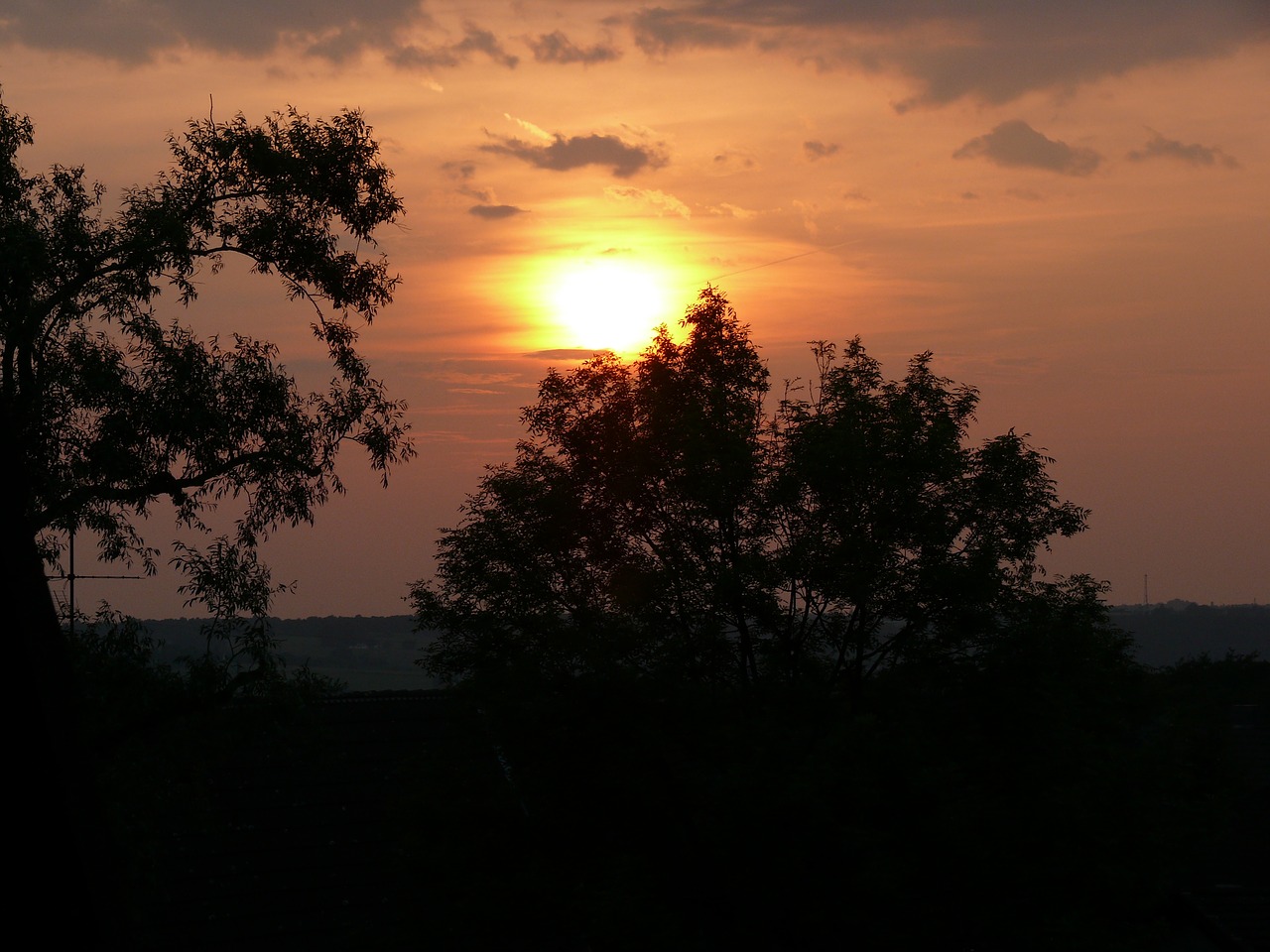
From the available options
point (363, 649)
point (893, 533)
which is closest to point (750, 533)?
point (893, 533)

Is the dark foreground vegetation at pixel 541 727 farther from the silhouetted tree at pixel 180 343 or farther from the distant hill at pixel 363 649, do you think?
the distant hill at pixel 363 649

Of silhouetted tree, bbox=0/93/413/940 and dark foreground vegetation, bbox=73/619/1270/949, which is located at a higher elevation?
silhouetted tree, bbox=0/93/413/940

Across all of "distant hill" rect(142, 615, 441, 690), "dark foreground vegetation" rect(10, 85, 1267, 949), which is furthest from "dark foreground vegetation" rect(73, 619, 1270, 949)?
"distant hill" rect(142, 615, 441, 690)

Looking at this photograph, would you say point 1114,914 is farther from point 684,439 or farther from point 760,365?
point 760,365

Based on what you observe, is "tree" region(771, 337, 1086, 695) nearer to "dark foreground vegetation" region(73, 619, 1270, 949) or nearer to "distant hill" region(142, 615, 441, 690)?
"dark foreground vegetation" region(73, 619, 1270, 949)

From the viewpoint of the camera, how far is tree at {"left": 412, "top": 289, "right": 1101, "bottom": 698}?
2214 centimetres

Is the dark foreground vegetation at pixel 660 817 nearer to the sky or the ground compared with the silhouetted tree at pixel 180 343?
nearer to the ground

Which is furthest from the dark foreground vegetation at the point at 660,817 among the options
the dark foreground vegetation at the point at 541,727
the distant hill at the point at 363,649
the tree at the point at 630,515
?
the distant hill at the point at 363,649

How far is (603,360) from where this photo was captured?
2972cm

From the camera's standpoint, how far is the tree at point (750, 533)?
22.1 m

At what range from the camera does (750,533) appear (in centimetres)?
2456

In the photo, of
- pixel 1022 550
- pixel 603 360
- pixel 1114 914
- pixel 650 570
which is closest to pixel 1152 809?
pixel 1114 914

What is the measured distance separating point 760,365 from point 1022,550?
7.46m

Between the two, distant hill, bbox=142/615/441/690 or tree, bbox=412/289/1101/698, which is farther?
distant hill, bbox=142/615/441/690
